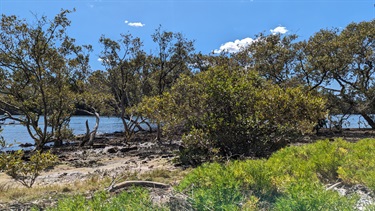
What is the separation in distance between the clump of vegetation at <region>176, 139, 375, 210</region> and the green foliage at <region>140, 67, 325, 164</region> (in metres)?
3.59

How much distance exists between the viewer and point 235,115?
427 inches

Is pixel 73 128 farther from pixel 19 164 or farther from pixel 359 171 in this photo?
pixel 359 171

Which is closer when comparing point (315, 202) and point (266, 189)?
point (315, 202)

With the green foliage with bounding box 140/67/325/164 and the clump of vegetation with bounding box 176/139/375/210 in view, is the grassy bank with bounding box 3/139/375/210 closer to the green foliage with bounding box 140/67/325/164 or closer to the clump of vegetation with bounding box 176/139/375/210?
the clump of vegetation with bounding box 176/139/375/210

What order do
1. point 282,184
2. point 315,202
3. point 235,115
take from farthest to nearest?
point 235,115 → point 282,184 → point 315,202

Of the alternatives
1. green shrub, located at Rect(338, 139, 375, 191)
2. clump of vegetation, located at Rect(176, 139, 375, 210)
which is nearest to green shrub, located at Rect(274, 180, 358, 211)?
clump of vegetation, located at Rect(176, 139, 375, 210)

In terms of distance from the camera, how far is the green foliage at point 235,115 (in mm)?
10523

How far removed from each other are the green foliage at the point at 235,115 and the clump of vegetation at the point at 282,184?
359 cm

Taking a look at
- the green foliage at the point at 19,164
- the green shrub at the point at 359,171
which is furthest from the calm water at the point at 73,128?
the green shrub at the point at 359,171

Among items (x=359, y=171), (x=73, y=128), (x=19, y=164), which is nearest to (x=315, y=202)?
(x=359, y=171)

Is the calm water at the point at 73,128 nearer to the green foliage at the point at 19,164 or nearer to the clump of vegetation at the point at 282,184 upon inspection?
the green foliage at the point at 19,164

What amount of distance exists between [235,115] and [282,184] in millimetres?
6019

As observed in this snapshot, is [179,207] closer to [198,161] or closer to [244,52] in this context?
[198,161]

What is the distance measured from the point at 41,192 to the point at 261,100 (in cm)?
718
